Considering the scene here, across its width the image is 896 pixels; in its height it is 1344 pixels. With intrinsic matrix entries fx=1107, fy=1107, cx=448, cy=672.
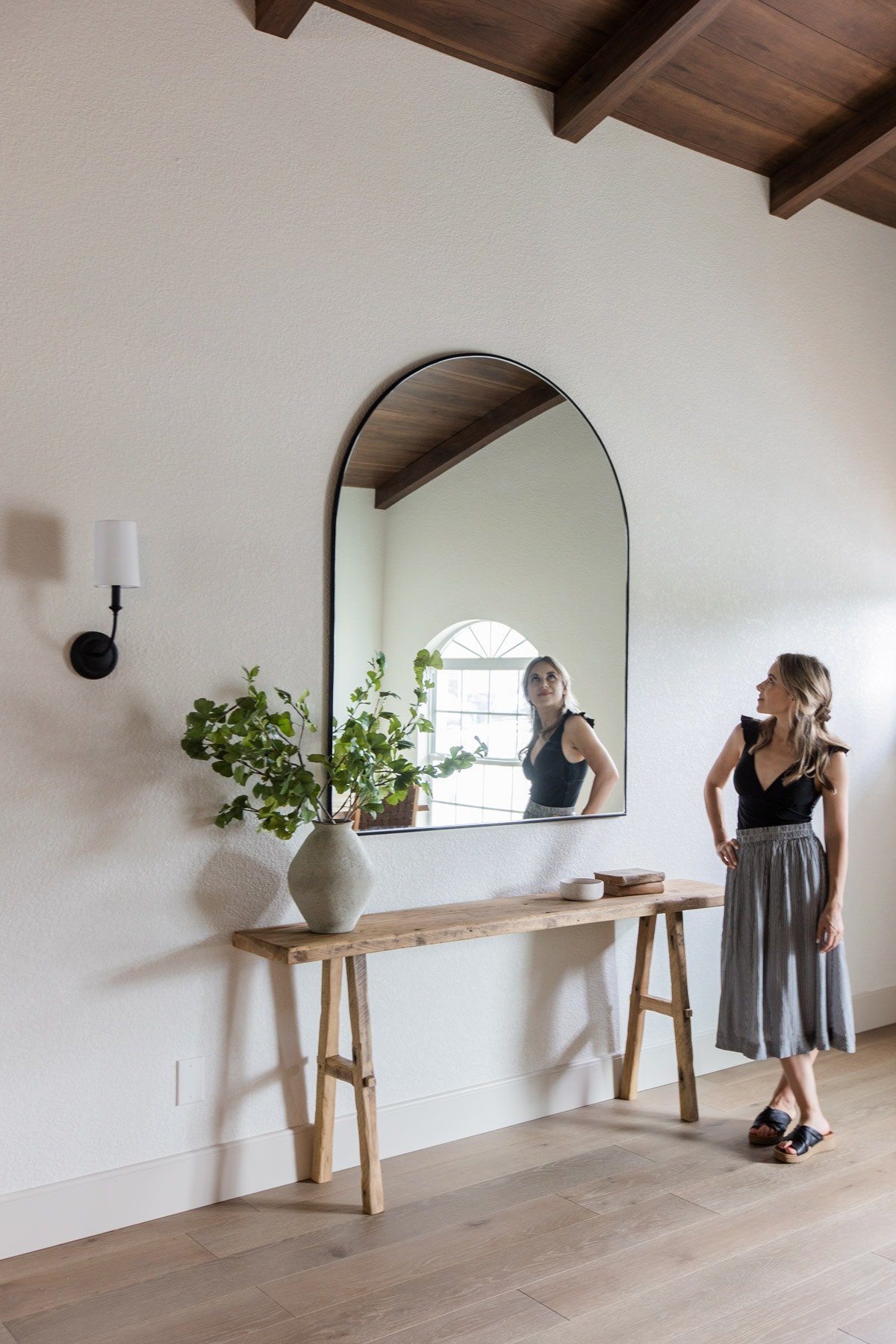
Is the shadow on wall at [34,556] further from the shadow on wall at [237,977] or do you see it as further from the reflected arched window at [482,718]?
the reflected arched window at [482,718]

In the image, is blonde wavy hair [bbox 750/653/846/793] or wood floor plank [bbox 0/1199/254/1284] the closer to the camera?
wood floor plank [bbox 0/1199/254/1284]

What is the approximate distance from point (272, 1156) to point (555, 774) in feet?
4.39

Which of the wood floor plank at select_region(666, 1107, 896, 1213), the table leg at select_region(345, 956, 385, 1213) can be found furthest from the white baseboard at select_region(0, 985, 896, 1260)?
the wood floor plank at select_region(666, 1107, 896, 1213)

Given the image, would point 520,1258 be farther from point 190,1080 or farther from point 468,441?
point 468,441

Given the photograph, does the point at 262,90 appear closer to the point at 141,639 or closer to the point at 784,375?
the point at 141,639

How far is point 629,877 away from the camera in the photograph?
3.30m

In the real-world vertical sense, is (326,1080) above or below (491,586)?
below

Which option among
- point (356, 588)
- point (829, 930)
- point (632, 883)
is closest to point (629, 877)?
point (632, 883)

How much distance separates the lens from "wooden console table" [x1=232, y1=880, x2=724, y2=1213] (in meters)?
2.67

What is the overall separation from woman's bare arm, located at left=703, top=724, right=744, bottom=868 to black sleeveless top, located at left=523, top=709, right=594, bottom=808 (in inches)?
16.6

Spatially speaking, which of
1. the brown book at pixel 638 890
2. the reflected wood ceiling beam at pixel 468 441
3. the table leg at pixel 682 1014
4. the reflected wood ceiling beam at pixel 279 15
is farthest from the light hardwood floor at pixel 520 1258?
the reflected wood ceiling beam at pixel 279 15

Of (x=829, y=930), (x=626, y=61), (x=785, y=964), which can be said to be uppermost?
(x=626, y=61)

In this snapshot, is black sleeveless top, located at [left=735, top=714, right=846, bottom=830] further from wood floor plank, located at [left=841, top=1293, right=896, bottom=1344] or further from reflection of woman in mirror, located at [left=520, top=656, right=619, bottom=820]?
wood floor plank, located at [left=841, top=1293, right=896, bottom=1344]

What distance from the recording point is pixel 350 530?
300 cm
